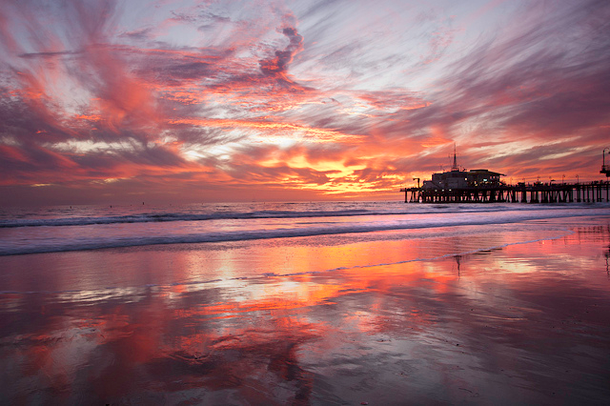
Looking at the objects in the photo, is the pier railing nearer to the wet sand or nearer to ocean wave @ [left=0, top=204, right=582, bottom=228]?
ocean wave @ [left=0, top=204, right=582, bottom=228]

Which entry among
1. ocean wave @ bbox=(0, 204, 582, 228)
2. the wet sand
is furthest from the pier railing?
the wet sand

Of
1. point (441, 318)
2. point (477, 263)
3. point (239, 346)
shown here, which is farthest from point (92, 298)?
point (477, 263)

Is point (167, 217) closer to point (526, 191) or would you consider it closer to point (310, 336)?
point (310, 336)

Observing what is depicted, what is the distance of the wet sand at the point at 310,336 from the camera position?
10.2 feet

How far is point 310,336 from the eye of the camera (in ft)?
14.6

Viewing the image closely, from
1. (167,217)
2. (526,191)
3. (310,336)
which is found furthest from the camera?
(526,191)

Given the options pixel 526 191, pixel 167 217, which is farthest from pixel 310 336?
pixel 526 191

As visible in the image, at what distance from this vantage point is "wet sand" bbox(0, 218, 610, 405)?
3109mm

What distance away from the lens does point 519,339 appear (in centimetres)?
424

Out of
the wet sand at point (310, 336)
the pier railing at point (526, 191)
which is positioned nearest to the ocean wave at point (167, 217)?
the wet sand at point (310, 336)

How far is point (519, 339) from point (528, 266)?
6293 mm

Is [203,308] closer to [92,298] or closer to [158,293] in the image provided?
[158,293]

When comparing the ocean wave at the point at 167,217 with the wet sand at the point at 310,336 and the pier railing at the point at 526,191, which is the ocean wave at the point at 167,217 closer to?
the wet sand at the point at 310,336

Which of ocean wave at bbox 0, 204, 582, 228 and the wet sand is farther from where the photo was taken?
ocean wave at bbox 0, 204, 582, 228
